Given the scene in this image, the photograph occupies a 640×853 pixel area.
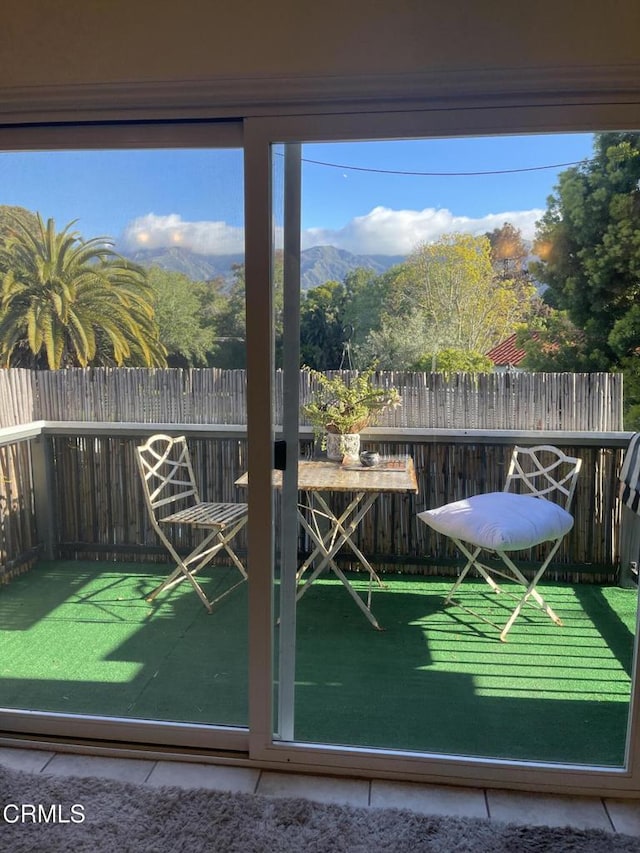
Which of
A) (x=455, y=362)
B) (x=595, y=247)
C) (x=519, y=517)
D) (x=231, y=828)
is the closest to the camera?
(x=231, y=828)

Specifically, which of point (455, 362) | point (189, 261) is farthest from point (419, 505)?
point (189, 261)

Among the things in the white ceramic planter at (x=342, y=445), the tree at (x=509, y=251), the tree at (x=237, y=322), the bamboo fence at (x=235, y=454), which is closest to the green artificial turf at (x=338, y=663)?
the bamboo fence at (x=235, y=454)

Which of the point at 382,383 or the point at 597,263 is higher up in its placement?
the point at 597,263

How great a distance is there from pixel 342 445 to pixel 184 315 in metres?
0.71

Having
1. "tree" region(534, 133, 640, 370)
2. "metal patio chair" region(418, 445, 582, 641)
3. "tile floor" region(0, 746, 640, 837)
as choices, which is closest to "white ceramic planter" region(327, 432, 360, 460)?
"metal patio chair" region(418, 445, 582, 641)

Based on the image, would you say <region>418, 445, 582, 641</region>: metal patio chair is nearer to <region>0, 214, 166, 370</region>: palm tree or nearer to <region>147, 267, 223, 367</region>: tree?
<region>147, 267, 223, 367</region>: tree

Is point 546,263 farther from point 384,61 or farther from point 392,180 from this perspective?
point 384,61

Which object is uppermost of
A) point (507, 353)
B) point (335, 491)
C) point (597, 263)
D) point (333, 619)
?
point (597, 263)

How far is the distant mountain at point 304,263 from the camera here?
2.08 m

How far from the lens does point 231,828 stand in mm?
1875

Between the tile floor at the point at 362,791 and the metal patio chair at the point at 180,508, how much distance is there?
55 centimetres

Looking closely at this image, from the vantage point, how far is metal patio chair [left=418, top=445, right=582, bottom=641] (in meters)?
2.24

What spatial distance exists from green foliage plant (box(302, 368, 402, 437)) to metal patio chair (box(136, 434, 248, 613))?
432 mm

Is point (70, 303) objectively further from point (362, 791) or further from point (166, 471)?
point (362, 791)
